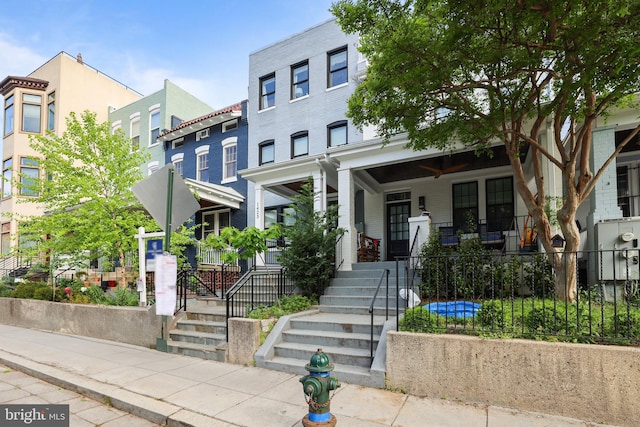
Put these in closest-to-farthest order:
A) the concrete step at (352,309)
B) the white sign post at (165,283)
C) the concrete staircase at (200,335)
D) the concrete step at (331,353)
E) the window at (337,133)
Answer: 1. the concrete step at (331,353)
2. the white sign post at (165,283)
3. the concrete staircase at (200,335)
4. the concrete step at (352,309)
5. the window at (337,133)

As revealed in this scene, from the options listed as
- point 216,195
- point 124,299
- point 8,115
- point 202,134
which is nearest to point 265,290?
point 124,299

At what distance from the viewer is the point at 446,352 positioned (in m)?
4.86

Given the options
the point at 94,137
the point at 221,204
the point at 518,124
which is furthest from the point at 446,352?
the point at 221,204

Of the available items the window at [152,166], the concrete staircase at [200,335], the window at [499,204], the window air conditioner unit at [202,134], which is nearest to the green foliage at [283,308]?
the concrete staircase at [200,335]

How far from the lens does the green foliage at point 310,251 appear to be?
9.00m

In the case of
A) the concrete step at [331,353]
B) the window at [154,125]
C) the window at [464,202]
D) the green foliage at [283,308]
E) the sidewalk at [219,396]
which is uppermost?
the window at [154,125]

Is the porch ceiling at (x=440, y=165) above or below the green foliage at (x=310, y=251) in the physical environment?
above

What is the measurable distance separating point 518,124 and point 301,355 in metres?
5.22

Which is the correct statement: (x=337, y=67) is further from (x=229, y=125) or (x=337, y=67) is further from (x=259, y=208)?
(x=259, y=208)

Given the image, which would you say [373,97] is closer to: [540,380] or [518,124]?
[518,124]

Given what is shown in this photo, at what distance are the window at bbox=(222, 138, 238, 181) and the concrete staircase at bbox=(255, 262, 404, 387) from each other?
32.6 ft

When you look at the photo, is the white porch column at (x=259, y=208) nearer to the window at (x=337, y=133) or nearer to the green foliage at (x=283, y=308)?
the window at (x=337, y=133)

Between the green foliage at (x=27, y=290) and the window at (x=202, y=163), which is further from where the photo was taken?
the window at (x=202, y=163)

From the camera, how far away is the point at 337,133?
14125mm
